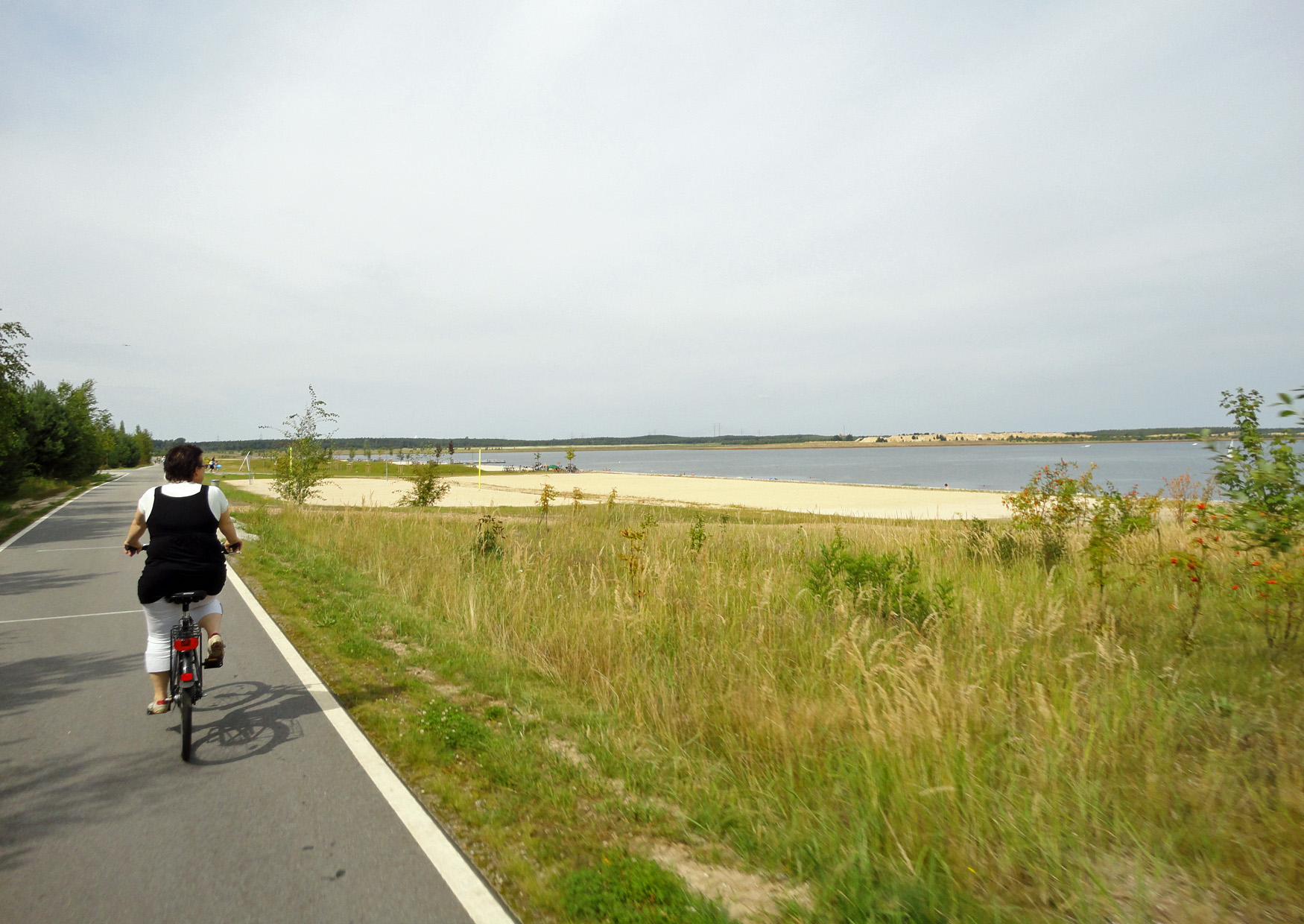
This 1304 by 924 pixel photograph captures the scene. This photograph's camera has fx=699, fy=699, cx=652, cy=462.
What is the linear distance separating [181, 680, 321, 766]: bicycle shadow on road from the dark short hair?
1934 millimetres

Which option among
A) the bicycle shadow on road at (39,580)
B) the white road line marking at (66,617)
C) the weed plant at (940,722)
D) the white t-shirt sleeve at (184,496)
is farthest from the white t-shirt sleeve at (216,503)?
the bicycle shadow on road at (39,580)

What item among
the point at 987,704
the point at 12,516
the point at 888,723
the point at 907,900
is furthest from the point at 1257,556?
the point at 12,516

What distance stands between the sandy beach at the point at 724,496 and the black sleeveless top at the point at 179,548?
23071 millimetres

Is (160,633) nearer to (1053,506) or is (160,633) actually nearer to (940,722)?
(940,722)

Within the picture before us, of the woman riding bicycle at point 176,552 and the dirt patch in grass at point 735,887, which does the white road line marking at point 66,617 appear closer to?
the woman riding bicycle at point 176,552

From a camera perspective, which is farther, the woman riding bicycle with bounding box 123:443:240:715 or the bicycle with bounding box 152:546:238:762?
the woman riding bicycle with bounding box 123:443:240:715

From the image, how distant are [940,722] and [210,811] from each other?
4.37 m

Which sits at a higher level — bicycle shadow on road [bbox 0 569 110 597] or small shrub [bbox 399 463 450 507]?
small shrub [bbox 399 463 450 507]

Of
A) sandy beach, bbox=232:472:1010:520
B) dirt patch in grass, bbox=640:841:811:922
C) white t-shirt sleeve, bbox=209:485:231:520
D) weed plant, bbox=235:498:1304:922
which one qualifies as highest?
white t-shirt sleeve, bbox=209:485:231:520

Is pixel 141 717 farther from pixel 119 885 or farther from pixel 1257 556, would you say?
pixel 1257 556

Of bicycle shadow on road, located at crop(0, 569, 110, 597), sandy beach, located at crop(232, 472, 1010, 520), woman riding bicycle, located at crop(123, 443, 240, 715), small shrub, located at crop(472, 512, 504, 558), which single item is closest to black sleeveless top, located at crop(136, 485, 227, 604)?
woman riding bicycle, located at crop(123, 443, 240, 715)

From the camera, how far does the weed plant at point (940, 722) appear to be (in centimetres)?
325

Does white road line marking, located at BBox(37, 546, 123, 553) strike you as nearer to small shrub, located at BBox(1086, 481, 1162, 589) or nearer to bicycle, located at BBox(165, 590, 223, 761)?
bicycle, located at BBox(165, 590, 223, 761)

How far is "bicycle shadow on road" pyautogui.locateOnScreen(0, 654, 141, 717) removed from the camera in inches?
236
